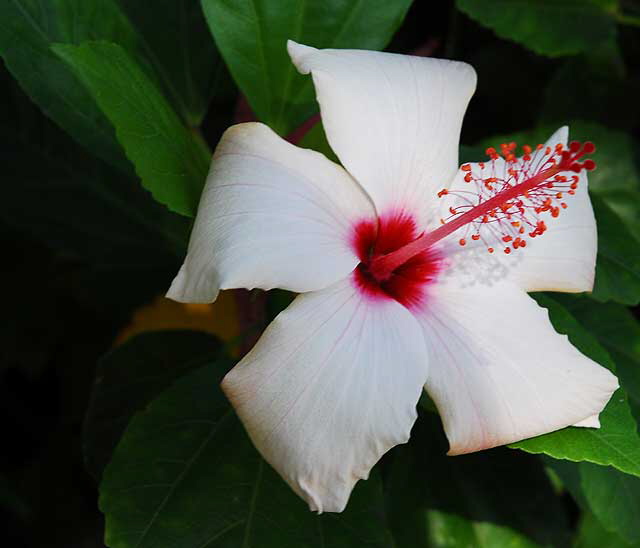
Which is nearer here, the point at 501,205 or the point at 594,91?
the point at 501,205

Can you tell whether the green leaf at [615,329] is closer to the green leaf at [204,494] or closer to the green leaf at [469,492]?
the green leaf at [469,492]

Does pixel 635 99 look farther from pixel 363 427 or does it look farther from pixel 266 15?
pixel 363 427

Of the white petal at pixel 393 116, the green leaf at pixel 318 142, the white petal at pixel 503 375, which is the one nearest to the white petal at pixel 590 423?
the white petal at pixel 503 375

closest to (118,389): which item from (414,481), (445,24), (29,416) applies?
(414,481)

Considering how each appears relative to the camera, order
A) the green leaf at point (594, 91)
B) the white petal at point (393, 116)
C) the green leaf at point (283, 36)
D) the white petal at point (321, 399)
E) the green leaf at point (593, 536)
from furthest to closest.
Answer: the green leaf at point (594, 91)
the green leaf at point (593, 536)
the green leaf at point (283, 36)
the white petal at point (393, 116)
the white petal at point (321, 399)

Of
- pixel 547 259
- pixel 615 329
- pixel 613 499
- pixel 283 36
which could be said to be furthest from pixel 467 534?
pixel 283 36

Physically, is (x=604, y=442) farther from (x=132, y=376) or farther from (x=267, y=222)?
(x=132, y=376)
